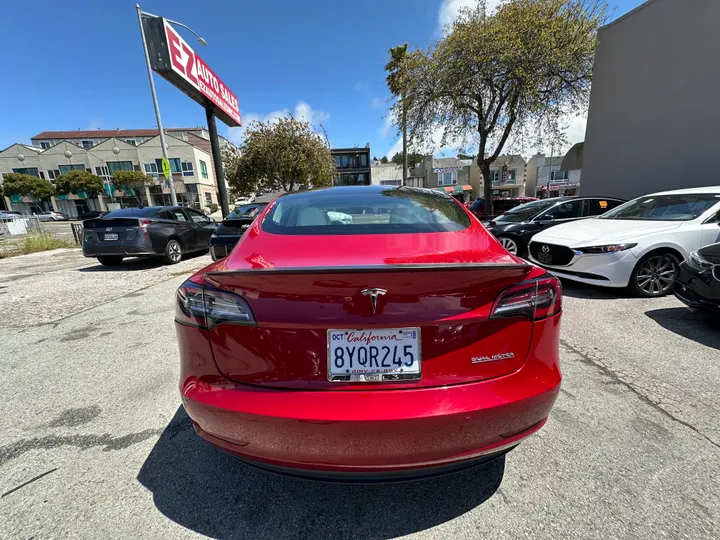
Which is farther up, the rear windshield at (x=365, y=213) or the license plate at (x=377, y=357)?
the rear windshield at (x=365, y=213)

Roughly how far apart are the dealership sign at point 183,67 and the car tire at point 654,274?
1271 centimetres

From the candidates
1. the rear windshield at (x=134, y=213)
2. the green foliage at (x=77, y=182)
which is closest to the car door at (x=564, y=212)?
the rear windshield at (x=134, y=213)

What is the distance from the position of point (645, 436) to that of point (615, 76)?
46.1ft

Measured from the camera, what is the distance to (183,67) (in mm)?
10617

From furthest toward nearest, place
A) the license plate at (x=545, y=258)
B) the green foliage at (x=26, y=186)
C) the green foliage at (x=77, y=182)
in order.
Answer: the green foliage at (x=77, y=182)
the green foliage at (x=26, y=186)
the license plate at (x=545, y=258)

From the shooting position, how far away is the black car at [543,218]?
752 centimetres

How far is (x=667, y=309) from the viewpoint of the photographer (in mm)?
4215

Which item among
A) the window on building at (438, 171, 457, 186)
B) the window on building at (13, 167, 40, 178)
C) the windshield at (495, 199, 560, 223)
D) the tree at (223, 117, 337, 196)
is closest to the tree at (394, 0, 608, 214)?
the windshield at (495, 199, 560, 223)

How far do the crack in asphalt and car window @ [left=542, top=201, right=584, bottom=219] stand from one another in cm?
550

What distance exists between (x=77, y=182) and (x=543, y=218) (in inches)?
2286

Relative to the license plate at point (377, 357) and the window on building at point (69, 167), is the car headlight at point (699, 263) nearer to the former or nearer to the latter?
the license plate at point (377, 357)

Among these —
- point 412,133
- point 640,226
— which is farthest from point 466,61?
point 640,226

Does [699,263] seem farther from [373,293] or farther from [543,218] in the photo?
[543,218]

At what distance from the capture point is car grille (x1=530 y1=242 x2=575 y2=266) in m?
4.96
